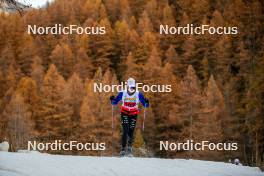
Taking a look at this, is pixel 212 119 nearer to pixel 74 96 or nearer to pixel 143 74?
pixel 74 96

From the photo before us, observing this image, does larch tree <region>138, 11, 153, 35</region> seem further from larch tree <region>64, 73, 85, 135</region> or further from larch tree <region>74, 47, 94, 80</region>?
larch tree <region>64, 73, 85, 135</region>

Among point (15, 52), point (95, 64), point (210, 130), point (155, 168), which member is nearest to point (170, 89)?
point (210, 130)

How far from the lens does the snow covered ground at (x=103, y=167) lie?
6.50 metres

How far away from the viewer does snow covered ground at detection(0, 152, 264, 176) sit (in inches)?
256

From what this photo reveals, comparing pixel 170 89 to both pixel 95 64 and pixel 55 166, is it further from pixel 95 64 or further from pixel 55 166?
pixel 55 166

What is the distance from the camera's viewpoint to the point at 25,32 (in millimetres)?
102250

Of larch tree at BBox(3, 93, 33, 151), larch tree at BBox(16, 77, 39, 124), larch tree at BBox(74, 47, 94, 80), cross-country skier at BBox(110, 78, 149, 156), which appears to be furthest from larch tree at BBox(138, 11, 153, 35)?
cross-country skier at BBox(110, 78, 149, 156)

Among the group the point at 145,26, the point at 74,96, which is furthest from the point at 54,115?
the point at 145,26

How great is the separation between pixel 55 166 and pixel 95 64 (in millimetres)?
86671

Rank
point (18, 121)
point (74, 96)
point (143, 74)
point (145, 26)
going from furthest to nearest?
point (145, 26) < point (143, 74) < point (74, 96) < point (18, 121)

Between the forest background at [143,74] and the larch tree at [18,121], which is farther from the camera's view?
the larch tree at [18,121]

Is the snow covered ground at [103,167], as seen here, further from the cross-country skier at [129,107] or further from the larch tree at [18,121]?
the larch tree at [18,121]

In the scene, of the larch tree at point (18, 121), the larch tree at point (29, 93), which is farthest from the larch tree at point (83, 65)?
the larch tree at point (18, 121)

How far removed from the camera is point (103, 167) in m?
7.19
